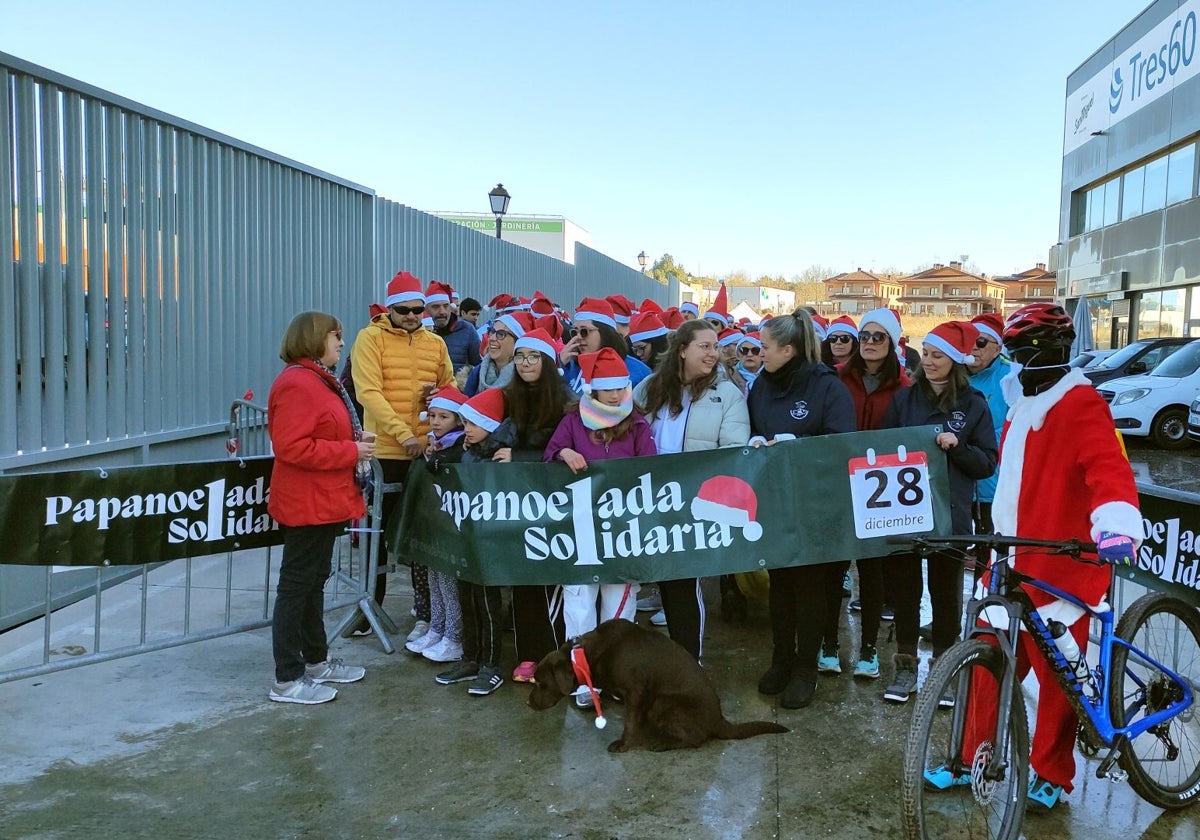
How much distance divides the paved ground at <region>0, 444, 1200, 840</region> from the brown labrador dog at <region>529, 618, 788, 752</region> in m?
0.07

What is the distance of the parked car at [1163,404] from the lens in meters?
15.3

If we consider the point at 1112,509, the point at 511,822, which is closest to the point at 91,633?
the point at 511,822

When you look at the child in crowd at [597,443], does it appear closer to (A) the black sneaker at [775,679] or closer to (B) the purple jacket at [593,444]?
(B) the purple jacket at [593,444]

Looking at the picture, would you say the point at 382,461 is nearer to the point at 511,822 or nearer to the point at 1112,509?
the point at 511,822

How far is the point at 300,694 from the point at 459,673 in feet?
2.66

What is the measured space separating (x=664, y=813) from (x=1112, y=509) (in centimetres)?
197

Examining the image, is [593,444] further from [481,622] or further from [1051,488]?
[1051,488]

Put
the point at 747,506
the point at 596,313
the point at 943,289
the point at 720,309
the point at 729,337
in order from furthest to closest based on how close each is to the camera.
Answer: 1. the point at 943,289
2. the point at 720,309
3. the point at 729,337
4. the point at 596,313
5. the point at 747,506

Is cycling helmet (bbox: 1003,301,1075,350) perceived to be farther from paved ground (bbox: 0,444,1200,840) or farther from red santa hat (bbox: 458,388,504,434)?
red santa hat (bbox: 458,388,504,434)

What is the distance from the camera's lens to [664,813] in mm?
3689

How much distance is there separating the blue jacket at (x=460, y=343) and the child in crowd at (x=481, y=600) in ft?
11.8

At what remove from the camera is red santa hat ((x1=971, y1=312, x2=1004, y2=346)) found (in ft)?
17.6

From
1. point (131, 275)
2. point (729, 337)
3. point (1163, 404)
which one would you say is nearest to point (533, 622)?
point (131, 275)

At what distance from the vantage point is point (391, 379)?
5.78 m
